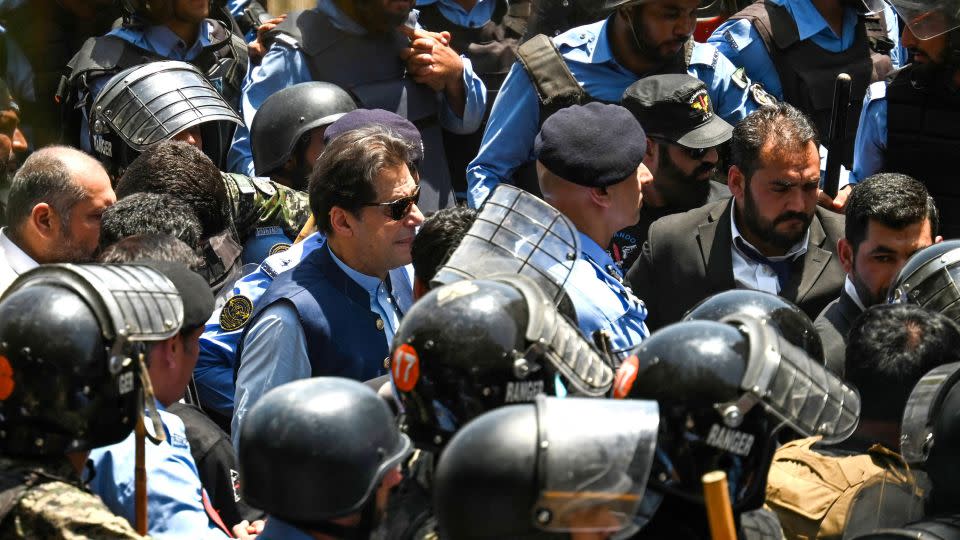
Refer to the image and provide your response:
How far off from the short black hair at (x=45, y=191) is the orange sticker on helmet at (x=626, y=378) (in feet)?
8.76

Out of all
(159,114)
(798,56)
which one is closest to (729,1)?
(798,56)

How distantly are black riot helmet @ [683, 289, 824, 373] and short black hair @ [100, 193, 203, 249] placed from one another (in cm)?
186

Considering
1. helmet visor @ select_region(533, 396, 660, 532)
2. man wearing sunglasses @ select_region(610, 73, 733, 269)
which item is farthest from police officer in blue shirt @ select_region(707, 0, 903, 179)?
helmet visor @ select_region(533, 396, 660, 532)

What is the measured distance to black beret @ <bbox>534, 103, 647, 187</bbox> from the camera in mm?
4551

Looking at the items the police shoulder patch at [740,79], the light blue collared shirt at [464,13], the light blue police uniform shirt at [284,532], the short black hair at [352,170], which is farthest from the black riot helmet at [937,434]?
the light blue collared shirt at [464,13]

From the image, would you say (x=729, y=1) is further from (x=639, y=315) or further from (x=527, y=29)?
(x=639, y=315)

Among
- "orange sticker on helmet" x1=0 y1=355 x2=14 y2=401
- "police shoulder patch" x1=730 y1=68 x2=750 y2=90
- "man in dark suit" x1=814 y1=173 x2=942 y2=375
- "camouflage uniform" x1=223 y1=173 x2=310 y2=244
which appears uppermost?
"orange sticker on helmet" x1=0 y1=355 x2=14 y2=401

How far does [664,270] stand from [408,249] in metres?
1.30

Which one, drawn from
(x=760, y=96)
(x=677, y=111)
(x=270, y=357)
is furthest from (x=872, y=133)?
(x=270, y=357)

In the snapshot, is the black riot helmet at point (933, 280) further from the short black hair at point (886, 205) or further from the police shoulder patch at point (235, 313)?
the police shoulder patch at point (235, 313)

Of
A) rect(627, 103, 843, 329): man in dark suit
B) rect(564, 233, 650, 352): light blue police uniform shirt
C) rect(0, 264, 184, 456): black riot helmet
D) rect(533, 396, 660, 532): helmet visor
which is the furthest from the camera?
rect(627, 103, 843, 329): man in dark suit

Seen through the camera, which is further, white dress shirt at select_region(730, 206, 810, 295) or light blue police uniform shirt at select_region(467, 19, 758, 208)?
light blue police uniform shirt at select_region(467, 19, 758, 208)

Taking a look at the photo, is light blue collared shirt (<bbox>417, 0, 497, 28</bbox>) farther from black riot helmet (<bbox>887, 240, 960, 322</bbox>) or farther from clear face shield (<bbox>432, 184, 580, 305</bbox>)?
clear face shield (<bbox>432, 184, 580, 305</bbox>)

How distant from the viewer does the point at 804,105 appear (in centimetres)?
657
